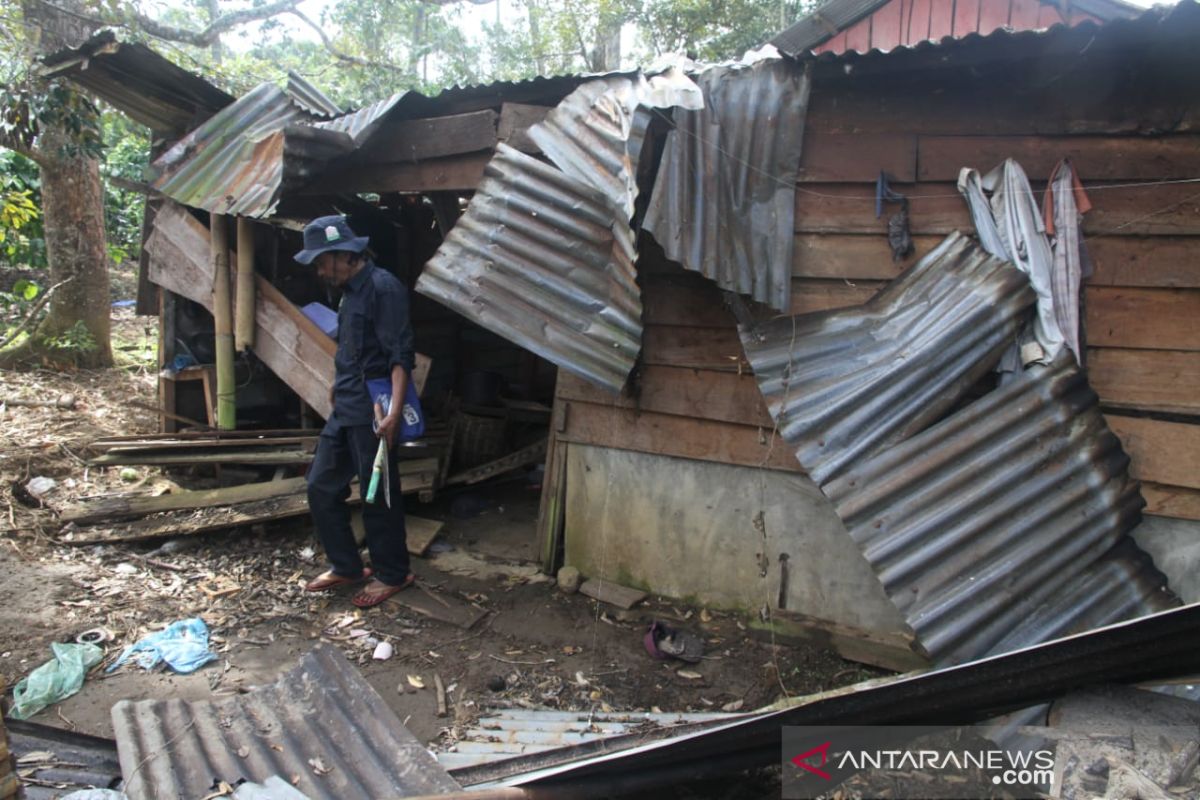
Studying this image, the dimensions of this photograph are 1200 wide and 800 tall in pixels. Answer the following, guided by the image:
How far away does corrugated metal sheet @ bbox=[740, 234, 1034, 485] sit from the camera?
12.0 ft

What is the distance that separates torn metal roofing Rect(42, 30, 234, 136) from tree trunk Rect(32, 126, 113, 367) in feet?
10.3

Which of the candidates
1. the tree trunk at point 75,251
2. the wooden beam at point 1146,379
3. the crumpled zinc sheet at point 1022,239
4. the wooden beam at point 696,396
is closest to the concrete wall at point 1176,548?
the wooden beam at point 1146,379

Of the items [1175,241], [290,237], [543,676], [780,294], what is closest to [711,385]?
[780,294]

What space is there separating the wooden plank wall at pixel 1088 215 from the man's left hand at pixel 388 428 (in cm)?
200

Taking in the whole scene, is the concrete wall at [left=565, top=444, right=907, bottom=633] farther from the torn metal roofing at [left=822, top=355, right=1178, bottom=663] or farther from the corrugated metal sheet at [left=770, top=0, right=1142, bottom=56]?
the corrugated metal sheet at [left=770, top=0, right=1142, bottom=56]

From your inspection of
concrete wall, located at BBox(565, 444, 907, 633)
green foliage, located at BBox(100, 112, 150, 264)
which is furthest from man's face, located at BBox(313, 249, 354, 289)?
green foliage, located at BBox(100, 112, 150, 264)

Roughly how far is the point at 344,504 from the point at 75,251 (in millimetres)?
6426

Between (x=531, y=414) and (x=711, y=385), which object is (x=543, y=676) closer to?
(x=711, y=385)

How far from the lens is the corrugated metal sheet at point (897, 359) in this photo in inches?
144

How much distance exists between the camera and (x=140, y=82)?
18.7 ft

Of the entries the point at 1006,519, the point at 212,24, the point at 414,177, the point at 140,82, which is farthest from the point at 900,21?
the point at 212,24

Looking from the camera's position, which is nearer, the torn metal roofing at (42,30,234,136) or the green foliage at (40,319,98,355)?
the torn metal roofing at (42,30,234,136)

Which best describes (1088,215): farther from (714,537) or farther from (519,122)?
(519,122)

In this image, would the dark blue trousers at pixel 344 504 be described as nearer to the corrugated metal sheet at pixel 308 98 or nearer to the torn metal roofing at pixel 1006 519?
the corrugated metal sheet at pixel 308 98
